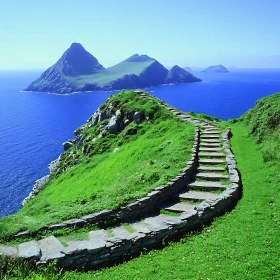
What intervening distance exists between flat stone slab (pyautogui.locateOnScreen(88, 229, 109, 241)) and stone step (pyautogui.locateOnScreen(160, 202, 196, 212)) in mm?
4607

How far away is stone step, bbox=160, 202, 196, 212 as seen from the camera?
17812 mm

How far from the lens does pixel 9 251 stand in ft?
41.6

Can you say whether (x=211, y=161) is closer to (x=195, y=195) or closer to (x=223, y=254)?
(x=195, y=195)

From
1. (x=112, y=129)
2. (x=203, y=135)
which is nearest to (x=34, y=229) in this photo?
(x=203, y=135)

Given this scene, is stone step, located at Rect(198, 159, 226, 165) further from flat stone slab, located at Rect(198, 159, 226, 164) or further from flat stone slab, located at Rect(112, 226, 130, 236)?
flat stone slab, located at Rect(112, 226, 130, 236)

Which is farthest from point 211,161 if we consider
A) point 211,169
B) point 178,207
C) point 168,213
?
point 168,213

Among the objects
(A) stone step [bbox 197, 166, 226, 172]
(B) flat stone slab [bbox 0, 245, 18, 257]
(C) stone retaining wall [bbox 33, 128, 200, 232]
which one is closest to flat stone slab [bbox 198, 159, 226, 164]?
(A) stone step [bbox 197, 166, 226, 172]

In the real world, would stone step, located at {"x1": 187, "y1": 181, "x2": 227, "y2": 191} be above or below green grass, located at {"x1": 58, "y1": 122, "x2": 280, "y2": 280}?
above

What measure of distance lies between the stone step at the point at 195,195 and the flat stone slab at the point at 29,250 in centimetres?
971

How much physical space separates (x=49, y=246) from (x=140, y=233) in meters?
4.39

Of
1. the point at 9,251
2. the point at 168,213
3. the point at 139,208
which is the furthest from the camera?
the point at 168,213

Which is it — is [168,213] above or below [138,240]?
below

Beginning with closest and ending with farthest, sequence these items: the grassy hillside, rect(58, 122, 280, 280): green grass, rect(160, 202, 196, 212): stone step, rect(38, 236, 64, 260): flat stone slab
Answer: rect(58, 122, 280, 280): green grass → rect(38, 236, 64, 260): flat stone slab → rect(160, 202, 196, 212): stone step → the grassy hillside

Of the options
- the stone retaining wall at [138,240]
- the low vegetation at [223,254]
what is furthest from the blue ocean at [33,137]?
the low vegetation at [223,254]
